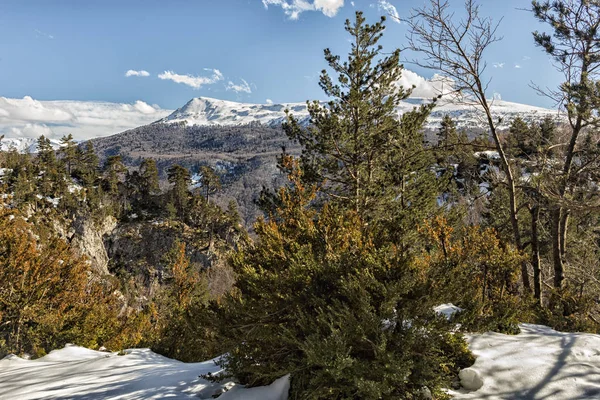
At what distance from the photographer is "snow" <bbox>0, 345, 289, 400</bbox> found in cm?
418

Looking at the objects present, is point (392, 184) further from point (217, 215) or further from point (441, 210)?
point (217, 215)

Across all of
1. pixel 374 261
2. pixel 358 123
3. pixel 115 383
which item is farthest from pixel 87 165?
pixel 374 261

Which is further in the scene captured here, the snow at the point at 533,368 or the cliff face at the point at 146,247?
the cliff face at the point at 146,247

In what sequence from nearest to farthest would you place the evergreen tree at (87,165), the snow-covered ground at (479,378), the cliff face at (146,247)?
the snow-covered ground at (479,378), the cliff face at (146,247), the evergreen tree at (87,165)

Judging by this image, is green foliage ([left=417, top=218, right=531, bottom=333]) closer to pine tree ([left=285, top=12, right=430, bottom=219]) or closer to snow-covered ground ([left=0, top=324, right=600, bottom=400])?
snow-covered ground ([left=0, top=324, right=600, bottom=400])

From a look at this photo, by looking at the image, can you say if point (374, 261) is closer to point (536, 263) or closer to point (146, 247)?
point (536, 263)

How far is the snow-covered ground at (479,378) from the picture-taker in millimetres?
3512

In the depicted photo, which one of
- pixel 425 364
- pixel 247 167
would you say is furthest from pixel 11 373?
pixel 247 167

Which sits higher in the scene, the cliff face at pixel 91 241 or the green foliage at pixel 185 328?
the green foliage at pixel 185 328

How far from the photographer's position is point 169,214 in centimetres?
5059

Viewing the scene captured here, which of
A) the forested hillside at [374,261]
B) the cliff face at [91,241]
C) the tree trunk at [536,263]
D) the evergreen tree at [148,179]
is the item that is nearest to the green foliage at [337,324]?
the forested hillside at [374,261]

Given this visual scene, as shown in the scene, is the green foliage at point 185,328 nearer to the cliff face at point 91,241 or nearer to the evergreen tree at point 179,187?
the cliff face at point 91,241

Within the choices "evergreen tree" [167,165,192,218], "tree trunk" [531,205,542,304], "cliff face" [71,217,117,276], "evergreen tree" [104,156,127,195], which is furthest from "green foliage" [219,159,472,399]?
"evergreen tree" [104,156,127,195]

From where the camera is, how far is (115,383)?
489 centimetres
